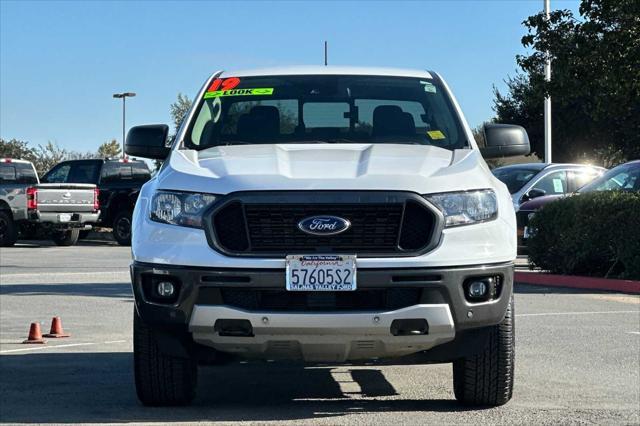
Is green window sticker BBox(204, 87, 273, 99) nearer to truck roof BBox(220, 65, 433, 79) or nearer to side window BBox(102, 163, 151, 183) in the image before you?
truck roof BBox(220, 65, 433, 79)

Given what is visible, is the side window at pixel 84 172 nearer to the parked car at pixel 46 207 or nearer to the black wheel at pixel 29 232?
the parked car at pixel 46 207

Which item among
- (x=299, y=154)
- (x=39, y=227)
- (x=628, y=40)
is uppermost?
(x=628, y=40)

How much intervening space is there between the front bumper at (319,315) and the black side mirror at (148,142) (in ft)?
5.62

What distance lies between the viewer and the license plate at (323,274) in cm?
595

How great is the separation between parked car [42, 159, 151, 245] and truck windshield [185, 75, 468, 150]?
20444mm

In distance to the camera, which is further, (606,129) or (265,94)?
(606,129)

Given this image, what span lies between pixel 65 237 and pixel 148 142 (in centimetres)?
2195

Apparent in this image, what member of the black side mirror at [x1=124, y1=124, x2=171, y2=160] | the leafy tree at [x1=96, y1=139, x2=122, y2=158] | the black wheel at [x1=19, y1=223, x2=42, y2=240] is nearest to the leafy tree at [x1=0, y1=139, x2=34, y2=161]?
the leafy tree at [x1=96, y1=139, x2=122, y2=158]

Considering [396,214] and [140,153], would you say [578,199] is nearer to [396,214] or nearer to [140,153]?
[140,153]

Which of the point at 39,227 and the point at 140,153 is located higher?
the point at 140,153

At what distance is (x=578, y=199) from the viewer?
55.6 feet

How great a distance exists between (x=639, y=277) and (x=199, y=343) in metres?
10.6

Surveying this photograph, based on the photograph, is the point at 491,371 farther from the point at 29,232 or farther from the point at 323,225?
the point at 29,232

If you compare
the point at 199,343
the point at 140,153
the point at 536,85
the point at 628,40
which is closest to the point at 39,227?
the point at 536,85
